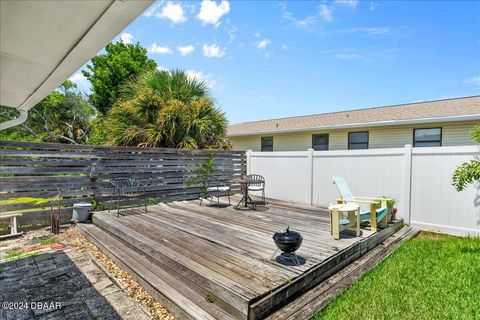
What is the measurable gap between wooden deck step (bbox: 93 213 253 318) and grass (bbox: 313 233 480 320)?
80cm

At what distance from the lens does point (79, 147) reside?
5.40 metres

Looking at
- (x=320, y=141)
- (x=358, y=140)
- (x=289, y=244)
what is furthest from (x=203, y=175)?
(x=358, y=140)

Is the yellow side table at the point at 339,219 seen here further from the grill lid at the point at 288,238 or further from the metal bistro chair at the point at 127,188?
the metal bistro chair at the point at 127,188

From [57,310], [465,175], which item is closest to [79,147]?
[57,310]

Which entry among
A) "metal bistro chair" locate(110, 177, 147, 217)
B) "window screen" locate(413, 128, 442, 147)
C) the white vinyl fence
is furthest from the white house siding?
"metal bistro chair" locate(110, 177, 147, 217)

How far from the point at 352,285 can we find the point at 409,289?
61cm

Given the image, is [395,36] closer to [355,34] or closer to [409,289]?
[355,34]

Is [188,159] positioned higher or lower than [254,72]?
lower

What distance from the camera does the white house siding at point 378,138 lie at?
26.2 ft

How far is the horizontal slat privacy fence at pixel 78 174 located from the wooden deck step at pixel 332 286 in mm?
4781

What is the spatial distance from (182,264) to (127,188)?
372 centimetres

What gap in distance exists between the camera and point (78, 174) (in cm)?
546

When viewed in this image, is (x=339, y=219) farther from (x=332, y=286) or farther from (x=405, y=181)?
(x=405, y=181)

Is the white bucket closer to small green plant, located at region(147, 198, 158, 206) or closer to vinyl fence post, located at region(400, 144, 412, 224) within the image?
small green plant, located at region(147, 198, 158, 206)
